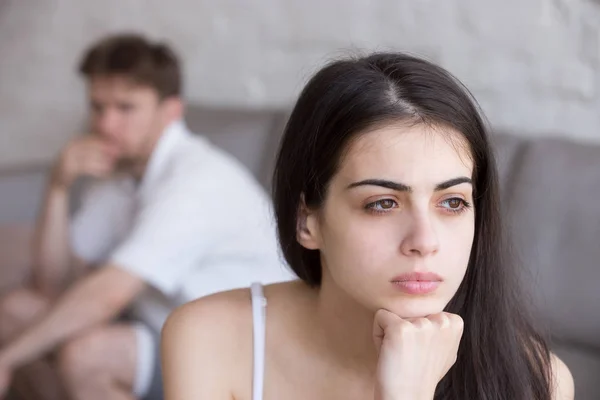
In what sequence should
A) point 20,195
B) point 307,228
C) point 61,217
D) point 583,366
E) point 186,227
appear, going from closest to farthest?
1. point 307,228
2. point 583,366
3. point 186,227
4. point 61,217
5. point 20,195

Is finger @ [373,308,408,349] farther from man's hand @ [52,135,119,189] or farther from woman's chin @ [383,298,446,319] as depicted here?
man's hand @ [52,135,119,189]

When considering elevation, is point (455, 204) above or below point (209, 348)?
above

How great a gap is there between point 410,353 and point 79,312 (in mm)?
1019

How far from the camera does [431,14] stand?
7.38ft

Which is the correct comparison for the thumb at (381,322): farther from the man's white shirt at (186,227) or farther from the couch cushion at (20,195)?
the couch cushion at (20,195)

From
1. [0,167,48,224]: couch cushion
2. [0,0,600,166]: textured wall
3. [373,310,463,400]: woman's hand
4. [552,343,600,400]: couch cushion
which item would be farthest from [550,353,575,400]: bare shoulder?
[0,167,48,224]: couch cushion

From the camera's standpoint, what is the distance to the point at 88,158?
218cm

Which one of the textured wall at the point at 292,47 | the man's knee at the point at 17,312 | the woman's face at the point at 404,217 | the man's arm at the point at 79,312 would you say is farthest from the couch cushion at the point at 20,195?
the woman's face at the point at 404,217

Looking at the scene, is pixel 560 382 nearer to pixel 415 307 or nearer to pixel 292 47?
pixel 415 307

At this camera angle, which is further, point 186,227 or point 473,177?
point 186,227

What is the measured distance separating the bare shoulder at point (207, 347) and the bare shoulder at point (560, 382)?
0.40 meters

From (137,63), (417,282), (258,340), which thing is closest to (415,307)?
(417,282)

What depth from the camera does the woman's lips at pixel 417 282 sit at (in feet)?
3.28

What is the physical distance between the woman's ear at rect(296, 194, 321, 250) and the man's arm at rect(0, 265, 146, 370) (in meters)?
0.77
